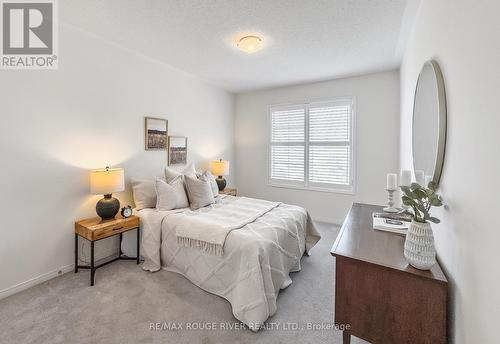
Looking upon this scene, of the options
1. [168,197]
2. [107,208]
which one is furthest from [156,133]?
[107,208]

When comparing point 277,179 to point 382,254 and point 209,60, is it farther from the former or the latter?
point 382,254

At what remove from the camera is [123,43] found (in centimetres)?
277

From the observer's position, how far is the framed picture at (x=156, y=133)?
3.27m

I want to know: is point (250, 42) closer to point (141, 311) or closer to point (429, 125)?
point (429, 125)

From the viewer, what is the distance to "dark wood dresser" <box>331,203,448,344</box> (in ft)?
3.66

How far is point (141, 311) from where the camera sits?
1918 millimetres

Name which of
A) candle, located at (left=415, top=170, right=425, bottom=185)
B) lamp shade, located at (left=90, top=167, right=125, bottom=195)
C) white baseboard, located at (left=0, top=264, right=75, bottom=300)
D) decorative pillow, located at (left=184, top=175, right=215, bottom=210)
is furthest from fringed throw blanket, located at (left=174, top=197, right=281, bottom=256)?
candle, located at (left=415, top=170, right=425, bottom=185)

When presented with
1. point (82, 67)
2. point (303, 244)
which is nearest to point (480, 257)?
point (303, 244)

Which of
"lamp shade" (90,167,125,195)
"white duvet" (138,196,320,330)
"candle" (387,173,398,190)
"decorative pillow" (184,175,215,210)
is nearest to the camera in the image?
"white duvet" (138,196,320,330)

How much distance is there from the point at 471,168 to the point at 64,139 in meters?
3.24

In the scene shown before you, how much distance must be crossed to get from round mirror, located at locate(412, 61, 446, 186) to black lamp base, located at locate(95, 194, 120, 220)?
2851 millimetres

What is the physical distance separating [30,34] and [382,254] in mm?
3534

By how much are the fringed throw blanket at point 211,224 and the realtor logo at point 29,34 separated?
2030 millimetres

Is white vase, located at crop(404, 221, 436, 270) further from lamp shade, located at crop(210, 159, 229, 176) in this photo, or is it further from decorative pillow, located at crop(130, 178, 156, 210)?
lamp shade, located at crop(210, 159, 229, 176)
